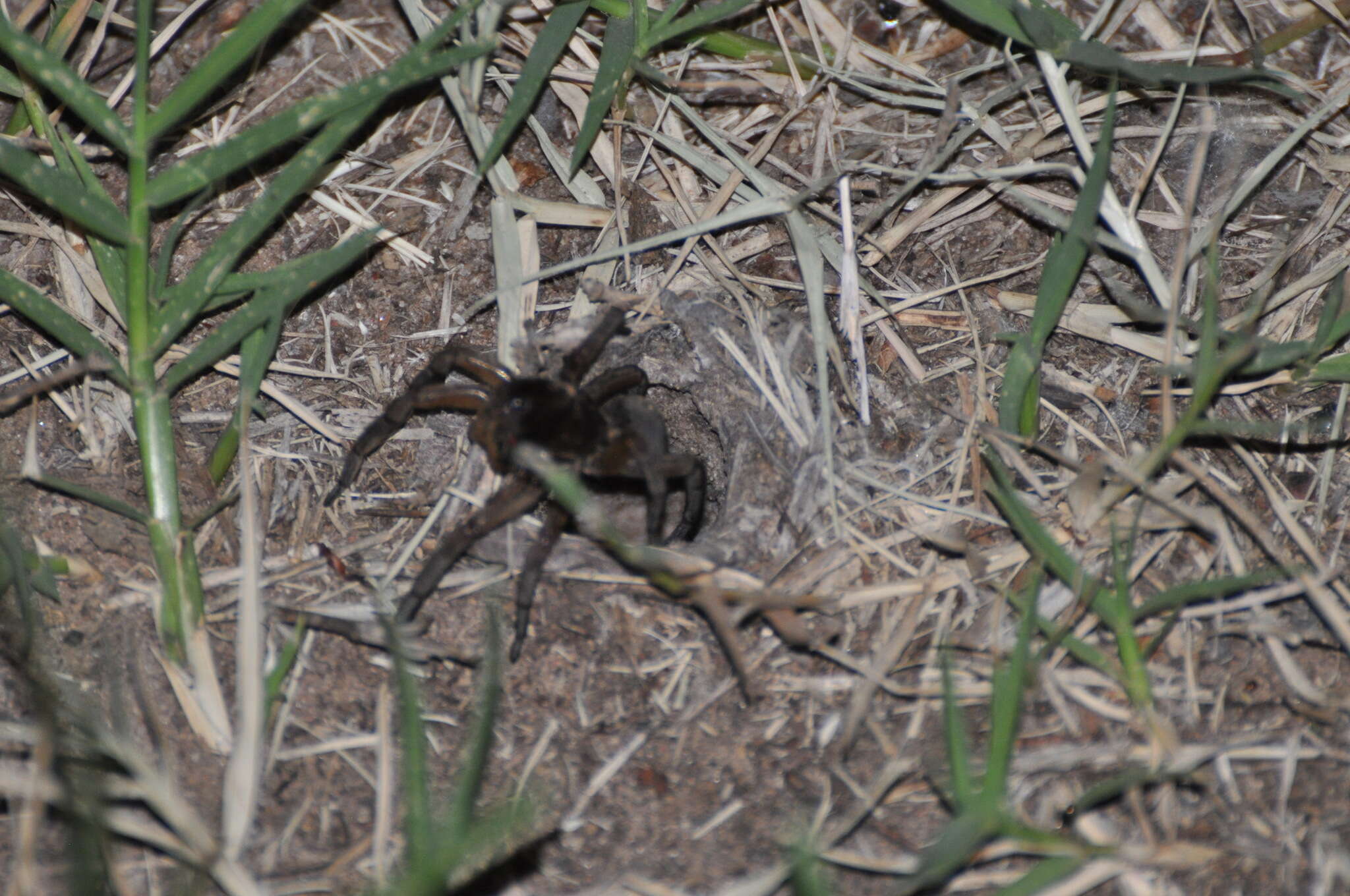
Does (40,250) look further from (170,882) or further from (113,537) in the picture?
(170,882)

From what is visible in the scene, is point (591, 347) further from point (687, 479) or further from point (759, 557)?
point (759, 557)

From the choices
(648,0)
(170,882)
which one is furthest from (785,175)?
(170,882)

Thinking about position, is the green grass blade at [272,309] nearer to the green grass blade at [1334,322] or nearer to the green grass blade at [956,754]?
the green grass blade at [956,754]

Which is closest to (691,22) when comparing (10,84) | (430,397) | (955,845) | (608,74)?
(608,74)

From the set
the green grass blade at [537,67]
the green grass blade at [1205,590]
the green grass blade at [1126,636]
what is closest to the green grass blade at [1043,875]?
the green grass blade at [1126,636]

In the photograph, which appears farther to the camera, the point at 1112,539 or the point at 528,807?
the point at 1112,539
